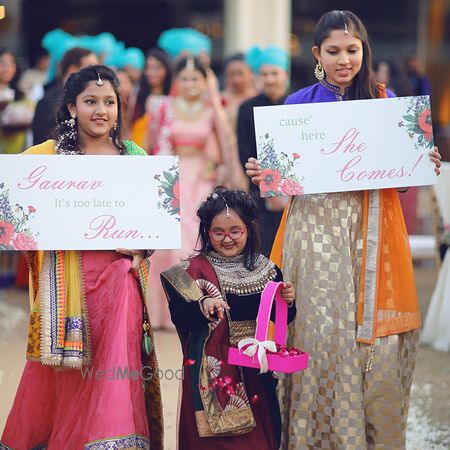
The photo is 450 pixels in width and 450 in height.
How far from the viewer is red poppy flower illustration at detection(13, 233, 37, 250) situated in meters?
4.21

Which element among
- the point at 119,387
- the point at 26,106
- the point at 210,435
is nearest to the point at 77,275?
the point at 119,387

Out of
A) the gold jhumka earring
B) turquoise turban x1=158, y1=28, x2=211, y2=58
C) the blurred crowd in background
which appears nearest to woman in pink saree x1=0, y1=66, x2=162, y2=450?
the gold jhumka earring

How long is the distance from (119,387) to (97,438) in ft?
0.69

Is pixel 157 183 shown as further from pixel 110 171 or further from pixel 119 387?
pixel 119 387

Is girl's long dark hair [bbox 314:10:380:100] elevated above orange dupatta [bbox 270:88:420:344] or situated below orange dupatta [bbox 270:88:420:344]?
above

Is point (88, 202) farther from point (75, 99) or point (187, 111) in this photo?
point (187, 111)

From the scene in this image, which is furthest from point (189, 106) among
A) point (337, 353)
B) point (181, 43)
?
point (337, 353)

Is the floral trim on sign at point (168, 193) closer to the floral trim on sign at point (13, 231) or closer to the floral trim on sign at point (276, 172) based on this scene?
the floral trim on sign at point (276, 172)

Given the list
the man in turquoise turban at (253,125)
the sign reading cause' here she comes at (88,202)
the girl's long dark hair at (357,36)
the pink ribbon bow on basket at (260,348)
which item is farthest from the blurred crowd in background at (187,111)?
the pink ribbon bow on basket at (260,348)

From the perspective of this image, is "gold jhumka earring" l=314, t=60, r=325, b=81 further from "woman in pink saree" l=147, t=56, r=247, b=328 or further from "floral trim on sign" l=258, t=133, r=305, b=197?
"woman in pink saree" l=147, t=56, r=247, b=328

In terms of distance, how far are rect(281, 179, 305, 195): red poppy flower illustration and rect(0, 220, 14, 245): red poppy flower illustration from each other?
1086 mm

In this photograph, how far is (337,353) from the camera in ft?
14.5

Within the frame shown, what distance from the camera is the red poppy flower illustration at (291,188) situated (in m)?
4.37

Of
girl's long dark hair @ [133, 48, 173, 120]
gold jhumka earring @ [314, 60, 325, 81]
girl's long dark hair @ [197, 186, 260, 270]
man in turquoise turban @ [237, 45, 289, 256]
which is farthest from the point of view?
girl's long dark hair @ [133, 48, 173, 120]
